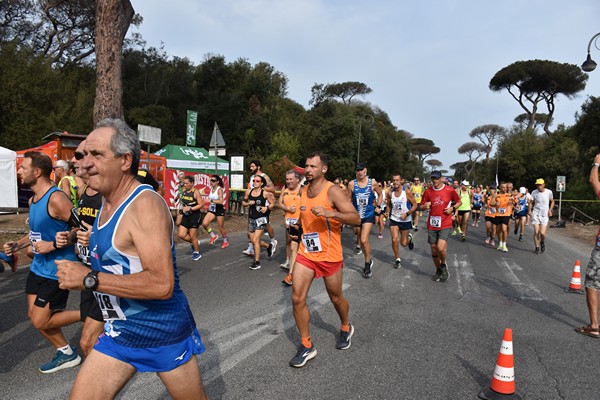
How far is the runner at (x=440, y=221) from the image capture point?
755 cm

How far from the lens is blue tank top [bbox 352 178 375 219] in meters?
8.73

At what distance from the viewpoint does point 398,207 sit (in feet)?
31.4

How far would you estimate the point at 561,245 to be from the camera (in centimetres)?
1393

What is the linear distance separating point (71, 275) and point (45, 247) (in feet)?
6.19

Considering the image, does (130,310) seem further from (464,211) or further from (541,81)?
(541,81)

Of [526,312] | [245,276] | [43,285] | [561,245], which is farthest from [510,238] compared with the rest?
[43,285]

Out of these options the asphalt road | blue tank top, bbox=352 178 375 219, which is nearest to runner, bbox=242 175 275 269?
the asphalt road

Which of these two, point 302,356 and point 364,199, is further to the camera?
point 364,199

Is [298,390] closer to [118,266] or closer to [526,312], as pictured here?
[118,266]

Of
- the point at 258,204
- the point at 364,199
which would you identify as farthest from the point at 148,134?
the point at 364,199

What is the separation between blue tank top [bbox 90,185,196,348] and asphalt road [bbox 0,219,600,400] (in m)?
1.48

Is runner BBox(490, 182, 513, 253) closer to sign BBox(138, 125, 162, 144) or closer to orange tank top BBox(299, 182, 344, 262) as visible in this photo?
orange tank top BBox(299, 182, 344, 262)

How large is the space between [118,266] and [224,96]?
119 feet

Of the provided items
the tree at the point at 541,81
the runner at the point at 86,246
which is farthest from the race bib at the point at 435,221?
the tree at the point at 541,81
